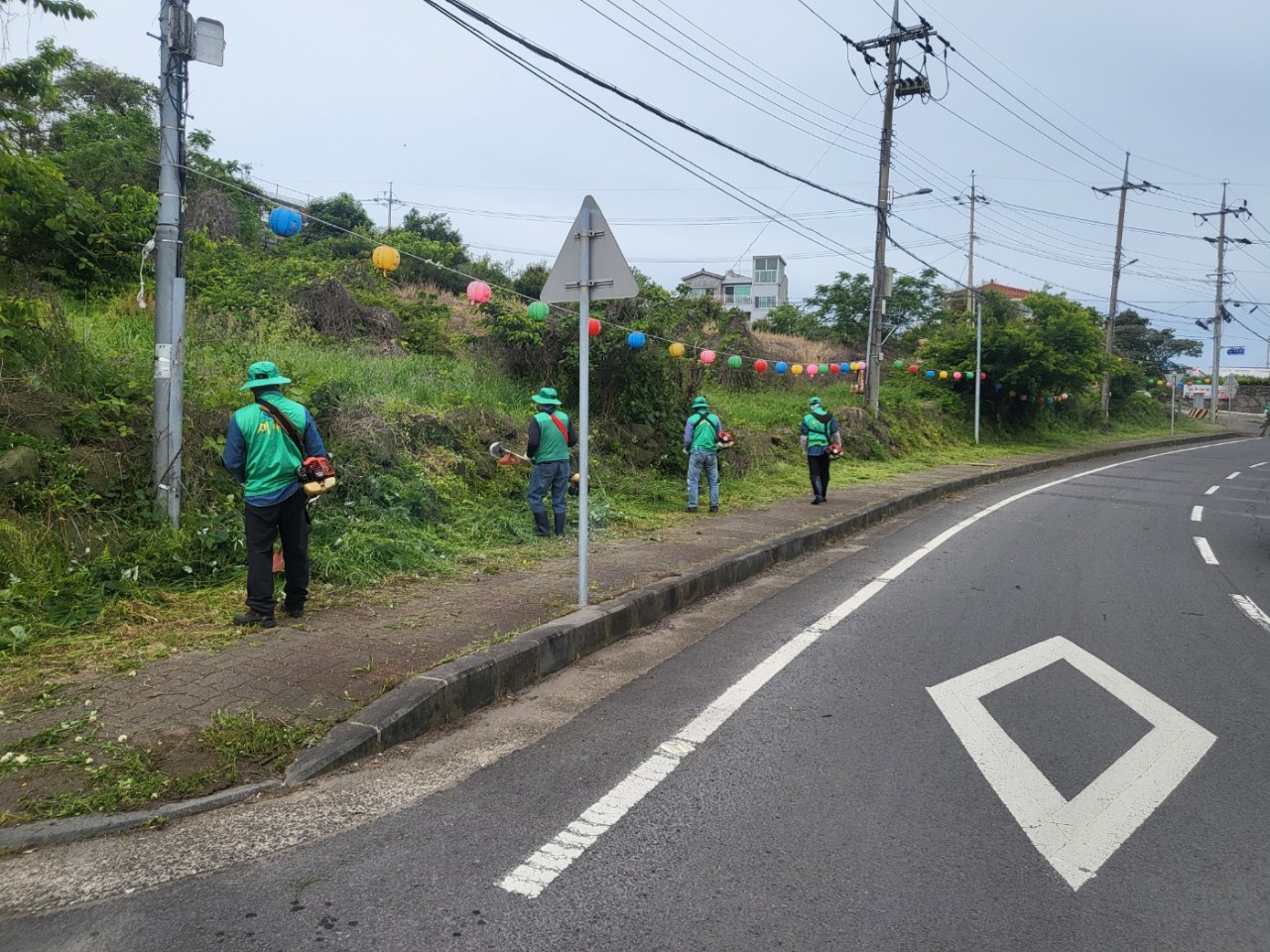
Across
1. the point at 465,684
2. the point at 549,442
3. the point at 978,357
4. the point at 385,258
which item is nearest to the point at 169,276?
the point at 385,258

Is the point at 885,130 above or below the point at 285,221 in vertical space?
above

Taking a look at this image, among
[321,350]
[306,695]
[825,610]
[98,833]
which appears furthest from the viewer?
[321,350]

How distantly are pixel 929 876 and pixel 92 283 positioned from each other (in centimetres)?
812

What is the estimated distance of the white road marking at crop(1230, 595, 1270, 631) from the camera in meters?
7.08

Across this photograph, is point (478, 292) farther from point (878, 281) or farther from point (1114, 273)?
point (1114, 273)

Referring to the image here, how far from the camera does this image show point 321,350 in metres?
12.2

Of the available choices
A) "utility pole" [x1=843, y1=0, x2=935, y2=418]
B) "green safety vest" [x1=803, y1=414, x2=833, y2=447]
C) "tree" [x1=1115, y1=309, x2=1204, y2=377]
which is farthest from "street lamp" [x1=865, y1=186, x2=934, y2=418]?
"tree" [x1=1115, y1=309, x2=1204, y2=377]

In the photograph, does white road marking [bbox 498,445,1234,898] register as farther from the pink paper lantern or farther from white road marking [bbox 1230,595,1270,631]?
the pink paper lantern

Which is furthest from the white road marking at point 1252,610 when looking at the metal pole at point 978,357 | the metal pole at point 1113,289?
the metal pole at point 1113,289

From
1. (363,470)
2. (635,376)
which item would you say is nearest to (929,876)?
(363,470)

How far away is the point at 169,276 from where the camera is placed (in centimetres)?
698

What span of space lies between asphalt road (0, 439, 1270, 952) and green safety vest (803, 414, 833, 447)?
22.7ft

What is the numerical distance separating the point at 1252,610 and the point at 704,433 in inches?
Result: 253

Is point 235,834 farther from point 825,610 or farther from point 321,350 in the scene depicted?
point 321,350
